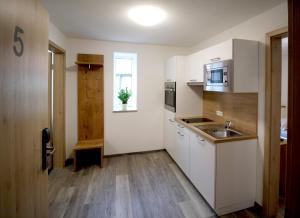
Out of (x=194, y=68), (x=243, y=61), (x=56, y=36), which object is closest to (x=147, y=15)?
(x=194, y=68)

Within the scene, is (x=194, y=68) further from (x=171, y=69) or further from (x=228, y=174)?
(x=228, y=174)

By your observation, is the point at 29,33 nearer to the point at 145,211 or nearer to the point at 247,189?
the point at 145,211

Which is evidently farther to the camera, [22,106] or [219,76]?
[219,76]

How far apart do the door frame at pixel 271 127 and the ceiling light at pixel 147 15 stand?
1.29m

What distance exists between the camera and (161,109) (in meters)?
3.84

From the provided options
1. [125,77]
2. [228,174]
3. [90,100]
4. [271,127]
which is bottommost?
[228,174]

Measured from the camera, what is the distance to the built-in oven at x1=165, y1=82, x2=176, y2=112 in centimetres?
327

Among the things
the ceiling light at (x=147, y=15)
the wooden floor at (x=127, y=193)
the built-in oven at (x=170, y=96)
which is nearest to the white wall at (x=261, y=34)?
the wooden floor at (x=127, y=193)

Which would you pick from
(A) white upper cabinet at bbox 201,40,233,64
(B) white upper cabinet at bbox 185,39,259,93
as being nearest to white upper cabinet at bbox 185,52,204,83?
(A) white upper cabinet at bbox 201,40,233,64

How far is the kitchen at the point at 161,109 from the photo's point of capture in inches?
77.9

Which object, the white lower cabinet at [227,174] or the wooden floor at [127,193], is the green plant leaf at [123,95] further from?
the white lower cabinet at [227,174]

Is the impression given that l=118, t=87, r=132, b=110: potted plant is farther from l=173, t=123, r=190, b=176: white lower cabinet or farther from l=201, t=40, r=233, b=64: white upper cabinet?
l=201, t=40, r=233, b=64: white upper cabinet

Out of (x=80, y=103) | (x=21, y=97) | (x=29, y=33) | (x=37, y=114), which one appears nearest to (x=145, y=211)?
(x=37, y=114)

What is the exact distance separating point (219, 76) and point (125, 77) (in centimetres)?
221
